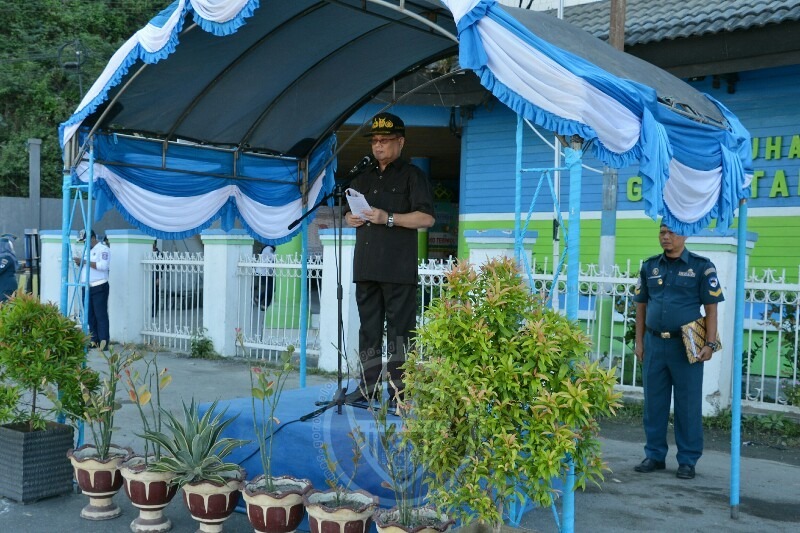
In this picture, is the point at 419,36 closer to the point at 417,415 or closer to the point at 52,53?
the point at 417,415

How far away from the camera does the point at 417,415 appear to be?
3285 mm

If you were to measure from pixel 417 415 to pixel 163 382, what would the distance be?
1803mm

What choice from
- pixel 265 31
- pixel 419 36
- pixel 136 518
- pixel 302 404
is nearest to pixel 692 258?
pixel 419 36

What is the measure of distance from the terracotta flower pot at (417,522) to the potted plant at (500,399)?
3.9 inches

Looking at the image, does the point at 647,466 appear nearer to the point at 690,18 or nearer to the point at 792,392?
the point at 792,392

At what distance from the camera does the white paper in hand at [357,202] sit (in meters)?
4.67

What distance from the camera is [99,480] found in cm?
458

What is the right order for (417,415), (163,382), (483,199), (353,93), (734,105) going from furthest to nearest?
(483,199), (734,105), (353,93), (163,382), (417,415)

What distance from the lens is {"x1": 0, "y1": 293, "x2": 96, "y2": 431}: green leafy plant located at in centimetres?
484

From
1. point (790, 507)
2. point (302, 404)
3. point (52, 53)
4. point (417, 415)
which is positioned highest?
point (52, 53)

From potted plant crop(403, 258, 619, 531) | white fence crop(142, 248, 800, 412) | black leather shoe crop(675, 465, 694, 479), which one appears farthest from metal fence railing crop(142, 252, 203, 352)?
potted plant crop(403, 258, 619, 531)

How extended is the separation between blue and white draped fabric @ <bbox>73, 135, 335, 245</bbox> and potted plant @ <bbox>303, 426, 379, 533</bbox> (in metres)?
3.18

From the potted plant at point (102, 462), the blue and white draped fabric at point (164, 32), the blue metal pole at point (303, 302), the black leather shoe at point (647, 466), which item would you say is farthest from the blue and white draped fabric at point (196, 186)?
the black leather shoe at point (647, 466)

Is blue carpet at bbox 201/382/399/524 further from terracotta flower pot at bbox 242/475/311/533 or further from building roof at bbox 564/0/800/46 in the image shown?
building roof at bbox 564/0/800/46
